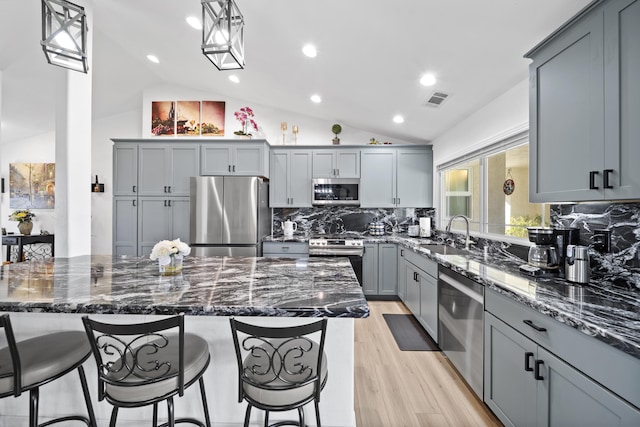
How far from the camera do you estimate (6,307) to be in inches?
51.6

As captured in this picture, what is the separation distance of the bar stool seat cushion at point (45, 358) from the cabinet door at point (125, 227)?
3265 mm

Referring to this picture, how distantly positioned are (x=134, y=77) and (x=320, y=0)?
381cm

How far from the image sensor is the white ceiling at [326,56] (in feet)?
6.66

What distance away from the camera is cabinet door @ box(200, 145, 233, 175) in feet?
14.4

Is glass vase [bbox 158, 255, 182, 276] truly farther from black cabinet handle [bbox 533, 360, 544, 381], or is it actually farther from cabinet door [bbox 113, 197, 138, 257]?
cabinet door [bbox 113, 197, 138, 257]

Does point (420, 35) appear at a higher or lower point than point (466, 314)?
higher

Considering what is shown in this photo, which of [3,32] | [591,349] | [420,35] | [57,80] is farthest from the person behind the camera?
[3,32]

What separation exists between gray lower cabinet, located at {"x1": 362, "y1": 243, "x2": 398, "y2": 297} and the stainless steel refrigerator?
163 cm

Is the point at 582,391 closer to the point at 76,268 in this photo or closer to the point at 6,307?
the point at 6,307

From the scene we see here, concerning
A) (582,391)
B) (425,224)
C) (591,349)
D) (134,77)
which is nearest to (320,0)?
(591,349)

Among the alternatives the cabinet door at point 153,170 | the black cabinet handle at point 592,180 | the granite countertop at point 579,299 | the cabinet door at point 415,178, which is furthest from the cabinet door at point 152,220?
the black cabinet handle at point 592,180

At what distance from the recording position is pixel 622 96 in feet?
4.14

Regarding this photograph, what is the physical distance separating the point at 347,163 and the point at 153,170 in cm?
296

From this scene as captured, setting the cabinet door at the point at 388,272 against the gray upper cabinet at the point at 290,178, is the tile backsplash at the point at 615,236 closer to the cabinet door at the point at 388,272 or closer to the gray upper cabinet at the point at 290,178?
the cabinet door at the point at 388,272
